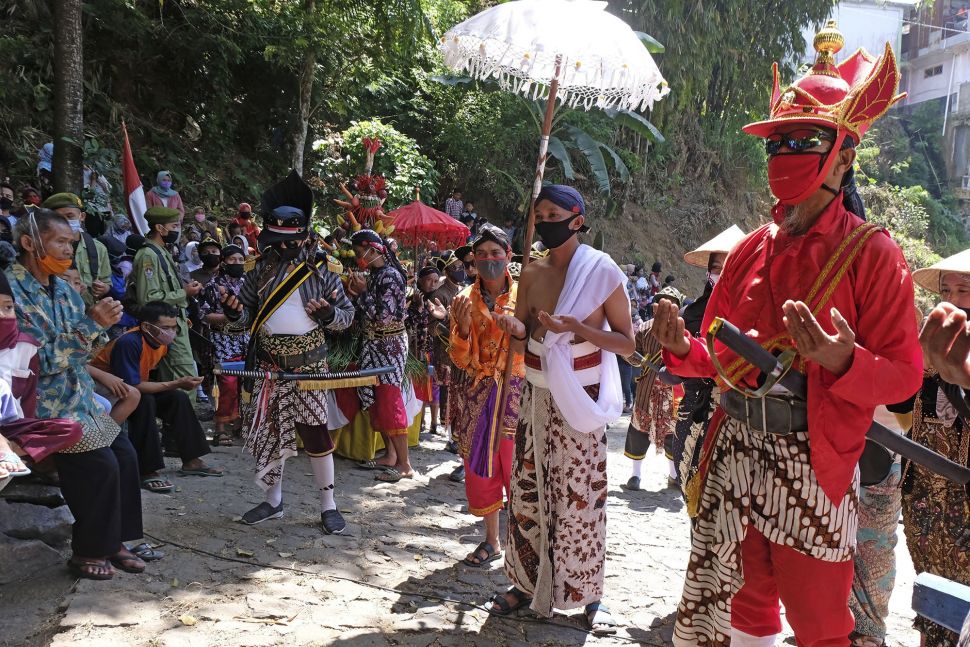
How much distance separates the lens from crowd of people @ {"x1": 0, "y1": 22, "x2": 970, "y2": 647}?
2.70 m

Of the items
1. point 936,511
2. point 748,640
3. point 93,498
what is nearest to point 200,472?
point 93,498

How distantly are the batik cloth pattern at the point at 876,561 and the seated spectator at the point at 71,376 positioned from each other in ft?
13.3

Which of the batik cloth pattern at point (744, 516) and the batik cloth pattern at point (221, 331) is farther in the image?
the batik cloth pattern at point (221, 331)

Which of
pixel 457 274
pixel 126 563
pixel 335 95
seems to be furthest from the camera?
pixel 335 95

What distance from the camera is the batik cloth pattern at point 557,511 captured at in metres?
4.10

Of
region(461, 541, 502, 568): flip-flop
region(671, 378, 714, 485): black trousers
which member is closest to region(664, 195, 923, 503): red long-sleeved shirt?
region(671, 378, 714, 485): black trousers

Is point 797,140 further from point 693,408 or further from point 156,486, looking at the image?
point 156,486

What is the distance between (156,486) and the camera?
233 inches

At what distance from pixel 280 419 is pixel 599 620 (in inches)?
103

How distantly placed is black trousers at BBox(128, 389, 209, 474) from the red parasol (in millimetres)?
5369

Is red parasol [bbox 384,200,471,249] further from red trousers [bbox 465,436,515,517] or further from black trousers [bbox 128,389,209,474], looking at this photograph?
red trousers [bbox 465,436,515,517]

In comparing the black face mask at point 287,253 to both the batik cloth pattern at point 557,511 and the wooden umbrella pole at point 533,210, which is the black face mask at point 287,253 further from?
the batik cloth pattern at point 557,511

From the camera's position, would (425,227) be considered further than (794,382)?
Yes

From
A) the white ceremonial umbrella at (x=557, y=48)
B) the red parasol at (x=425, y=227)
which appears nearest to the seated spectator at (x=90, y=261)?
the white ceremonial umbrella at (x=557, y=48)
